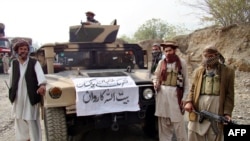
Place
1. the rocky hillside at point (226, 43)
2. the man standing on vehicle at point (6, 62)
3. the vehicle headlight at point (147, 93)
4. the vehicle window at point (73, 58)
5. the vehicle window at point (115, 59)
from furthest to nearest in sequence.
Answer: the man standing on vehicle at point (6, 62)
the rocky hillside at point (226, 43)
the vehicle window at point (115, 59)
the vehicle window at point (73, 58)
the vehicle headlight at point (147, 93)

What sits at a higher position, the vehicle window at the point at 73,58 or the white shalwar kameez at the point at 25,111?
the vehicle window at the point at 73,58

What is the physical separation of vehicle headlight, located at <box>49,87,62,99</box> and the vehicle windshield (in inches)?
55.5

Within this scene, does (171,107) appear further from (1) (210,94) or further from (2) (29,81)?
(2) (29,81)

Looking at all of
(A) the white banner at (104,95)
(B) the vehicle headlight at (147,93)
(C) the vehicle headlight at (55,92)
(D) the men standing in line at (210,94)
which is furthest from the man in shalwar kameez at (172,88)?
(C) the vehicle headlight at (55,92)

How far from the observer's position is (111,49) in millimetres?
5445

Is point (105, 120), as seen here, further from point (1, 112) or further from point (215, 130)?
point (1, 112)

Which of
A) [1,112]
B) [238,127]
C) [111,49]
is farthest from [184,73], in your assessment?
[1,112]

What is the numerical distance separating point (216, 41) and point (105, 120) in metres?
8.55

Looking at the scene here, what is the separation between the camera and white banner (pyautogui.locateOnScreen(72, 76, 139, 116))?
389 centimetres

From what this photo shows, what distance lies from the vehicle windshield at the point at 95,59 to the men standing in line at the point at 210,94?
92.2 inches

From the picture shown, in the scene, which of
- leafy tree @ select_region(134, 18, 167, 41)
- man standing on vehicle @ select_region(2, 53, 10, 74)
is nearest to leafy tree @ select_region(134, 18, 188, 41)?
leafy tree @ select_region(134, 18, 167, 41)

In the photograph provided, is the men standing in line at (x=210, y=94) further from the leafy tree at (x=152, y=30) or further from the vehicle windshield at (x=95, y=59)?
the leafy tree at (x=152, y=30)

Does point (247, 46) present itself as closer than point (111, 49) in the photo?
No

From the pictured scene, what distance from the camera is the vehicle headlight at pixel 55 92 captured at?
3.83 m
